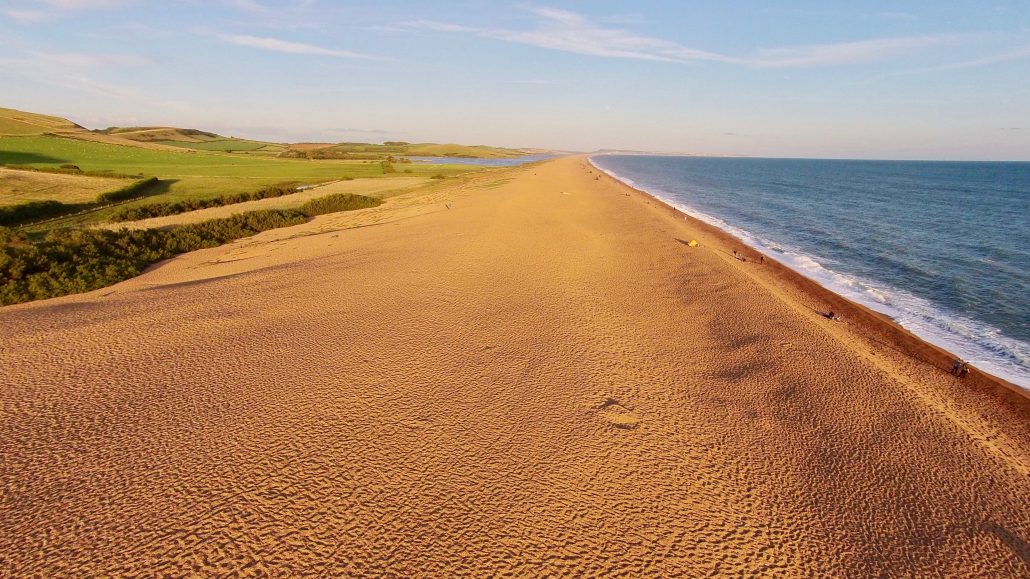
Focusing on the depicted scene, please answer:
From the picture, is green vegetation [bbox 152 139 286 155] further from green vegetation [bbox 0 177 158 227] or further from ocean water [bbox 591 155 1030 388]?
ocean water [bbox 591 155 1030 388]

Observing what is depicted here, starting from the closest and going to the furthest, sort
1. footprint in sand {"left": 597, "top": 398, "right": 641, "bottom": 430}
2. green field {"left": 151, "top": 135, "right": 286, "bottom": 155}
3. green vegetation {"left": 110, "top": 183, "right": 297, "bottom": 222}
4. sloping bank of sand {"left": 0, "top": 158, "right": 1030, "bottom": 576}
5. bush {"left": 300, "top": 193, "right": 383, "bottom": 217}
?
sloping bank of sand {"left": 0, "top": 158, "right": 1030, "bottom": 576} < footprint in sand {"left": 597, "top": 398, "right": 641, "bottom": 430} < green vegetation {"left": 110, "top": 183, "right": 297, "bottom": 222} < bush {"left": 300, "top": 193, "right": 383, "bottom": 217} < green field {"left": 151, "top": 135, "right": 286, "bottom": 155}

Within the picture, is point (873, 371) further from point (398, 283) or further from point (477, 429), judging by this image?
point (398, 283)

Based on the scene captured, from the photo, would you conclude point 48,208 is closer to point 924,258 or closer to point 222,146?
point 924,258

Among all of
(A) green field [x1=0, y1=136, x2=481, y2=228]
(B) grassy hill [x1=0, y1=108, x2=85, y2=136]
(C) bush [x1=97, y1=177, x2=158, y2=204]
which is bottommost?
(C) bush [x1=97, y1=177, x2=158, y2=204]

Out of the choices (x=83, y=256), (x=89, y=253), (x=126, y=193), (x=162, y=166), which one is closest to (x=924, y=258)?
(x=83, y=256)

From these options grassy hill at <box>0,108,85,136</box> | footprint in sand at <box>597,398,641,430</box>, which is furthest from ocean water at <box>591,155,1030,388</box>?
grassy hill at <box>0,108,85,136</box>

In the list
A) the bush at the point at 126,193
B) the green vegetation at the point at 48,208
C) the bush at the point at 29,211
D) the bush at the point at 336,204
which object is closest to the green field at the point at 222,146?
the bush at the point at 126,193

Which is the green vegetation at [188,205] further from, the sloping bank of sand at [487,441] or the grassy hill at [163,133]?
the grassy hill at [163,133]
